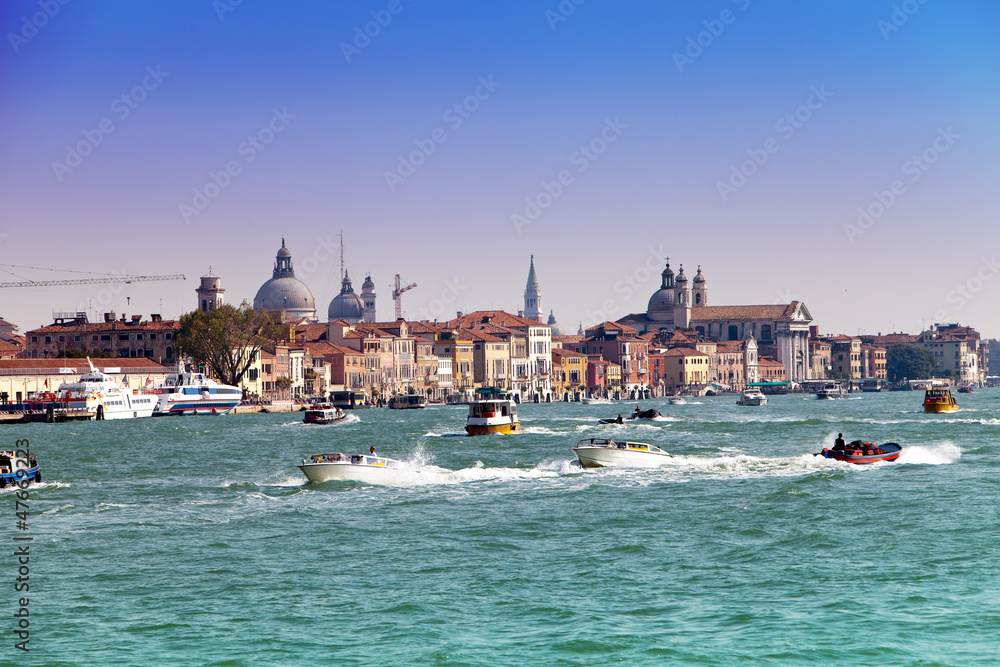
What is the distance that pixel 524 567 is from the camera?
21.9 metres

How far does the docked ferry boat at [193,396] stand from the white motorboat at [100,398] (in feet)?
6.74

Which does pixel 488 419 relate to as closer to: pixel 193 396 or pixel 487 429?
pixel 487 429

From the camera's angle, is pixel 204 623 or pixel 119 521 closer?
pixel 204 623

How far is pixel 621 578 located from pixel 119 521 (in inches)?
479

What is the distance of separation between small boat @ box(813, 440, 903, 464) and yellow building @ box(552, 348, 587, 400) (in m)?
125

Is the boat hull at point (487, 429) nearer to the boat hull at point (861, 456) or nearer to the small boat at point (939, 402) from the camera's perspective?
the boat hull at point (861, 456)

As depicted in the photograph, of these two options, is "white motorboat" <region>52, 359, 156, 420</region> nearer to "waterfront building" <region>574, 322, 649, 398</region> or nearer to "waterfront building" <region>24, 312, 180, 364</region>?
"waterfront building" <region>24, 312, 180, 364</region>

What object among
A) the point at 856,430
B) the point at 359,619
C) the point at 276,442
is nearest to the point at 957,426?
the point at 856,430

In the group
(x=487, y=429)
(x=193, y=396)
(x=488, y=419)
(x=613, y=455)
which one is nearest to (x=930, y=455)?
(x=613, y=455)

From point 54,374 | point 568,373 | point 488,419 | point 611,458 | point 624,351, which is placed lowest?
point 611,458

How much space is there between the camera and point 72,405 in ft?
293

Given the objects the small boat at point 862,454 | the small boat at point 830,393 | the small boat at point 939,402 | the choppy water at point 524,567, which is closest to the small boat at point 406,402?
the small boat at point 939,402

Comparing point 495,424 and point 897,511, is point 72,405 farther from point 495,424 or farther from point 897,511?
point 897,511

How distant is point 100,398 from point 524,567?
74.2 meters
